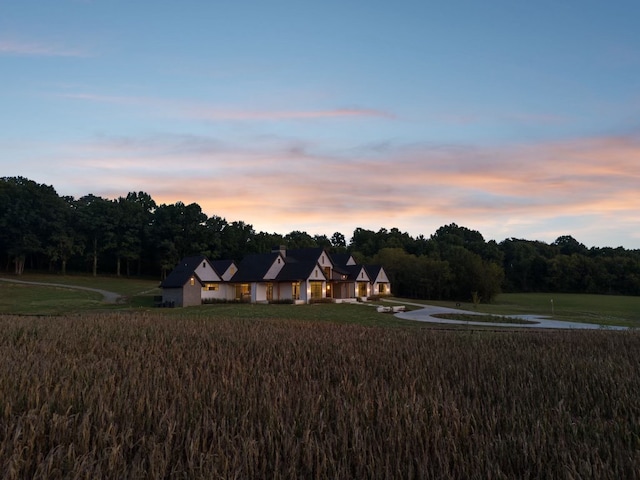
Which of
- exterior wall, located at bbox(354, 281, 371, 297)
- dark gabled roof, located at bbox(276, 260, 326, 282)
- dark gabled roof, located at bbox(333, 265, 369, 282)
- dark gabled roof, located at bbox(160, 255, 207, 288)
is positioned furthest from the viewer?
exterior wall, located at bbox(354, 281, 371, 297)

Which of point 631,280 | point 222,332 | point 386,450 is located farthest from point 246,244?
point 386,450

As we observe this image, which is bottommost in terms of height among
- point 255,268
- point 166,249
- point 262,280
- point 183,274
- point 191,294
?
point 191,294

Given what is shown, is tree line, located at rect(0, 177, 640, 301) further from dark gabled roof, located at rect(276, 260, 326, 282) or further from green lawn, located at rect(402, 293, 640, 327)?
dark gabled roof, located at rect(276, 260, 326, 282)

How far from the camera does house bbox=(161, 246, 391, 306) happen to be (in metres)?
54.7

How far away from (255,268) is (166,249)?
126ft

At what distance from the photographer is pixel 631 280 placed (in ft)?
357

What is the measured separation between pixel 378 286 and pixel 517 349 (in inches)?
2297

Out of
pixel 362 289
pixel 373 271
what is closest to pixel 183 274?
pixel 362 289

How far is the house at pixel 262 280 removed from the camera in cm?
5472

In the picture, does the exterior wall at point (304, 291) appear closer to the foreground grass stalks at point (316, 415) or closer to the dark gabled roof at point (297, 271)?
the dark gabled roof at point (297, 271)

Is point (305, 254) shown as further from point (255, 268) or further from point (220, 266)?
point (220, 266)

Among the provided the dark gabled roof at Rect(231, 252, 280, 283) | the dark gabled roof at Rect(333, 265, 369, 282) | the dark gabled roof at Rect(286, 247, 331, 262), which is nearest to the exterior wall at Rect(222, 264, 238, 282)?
the dark gabled roof at Rect(231, 252, 280, 283)

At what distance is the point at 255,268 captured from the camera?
5912 cm

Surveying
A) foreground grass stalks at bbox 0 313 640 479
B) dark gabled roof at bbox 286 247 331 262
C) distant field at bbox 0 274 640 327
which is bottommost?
distant field at bbox 0 274 640 327
